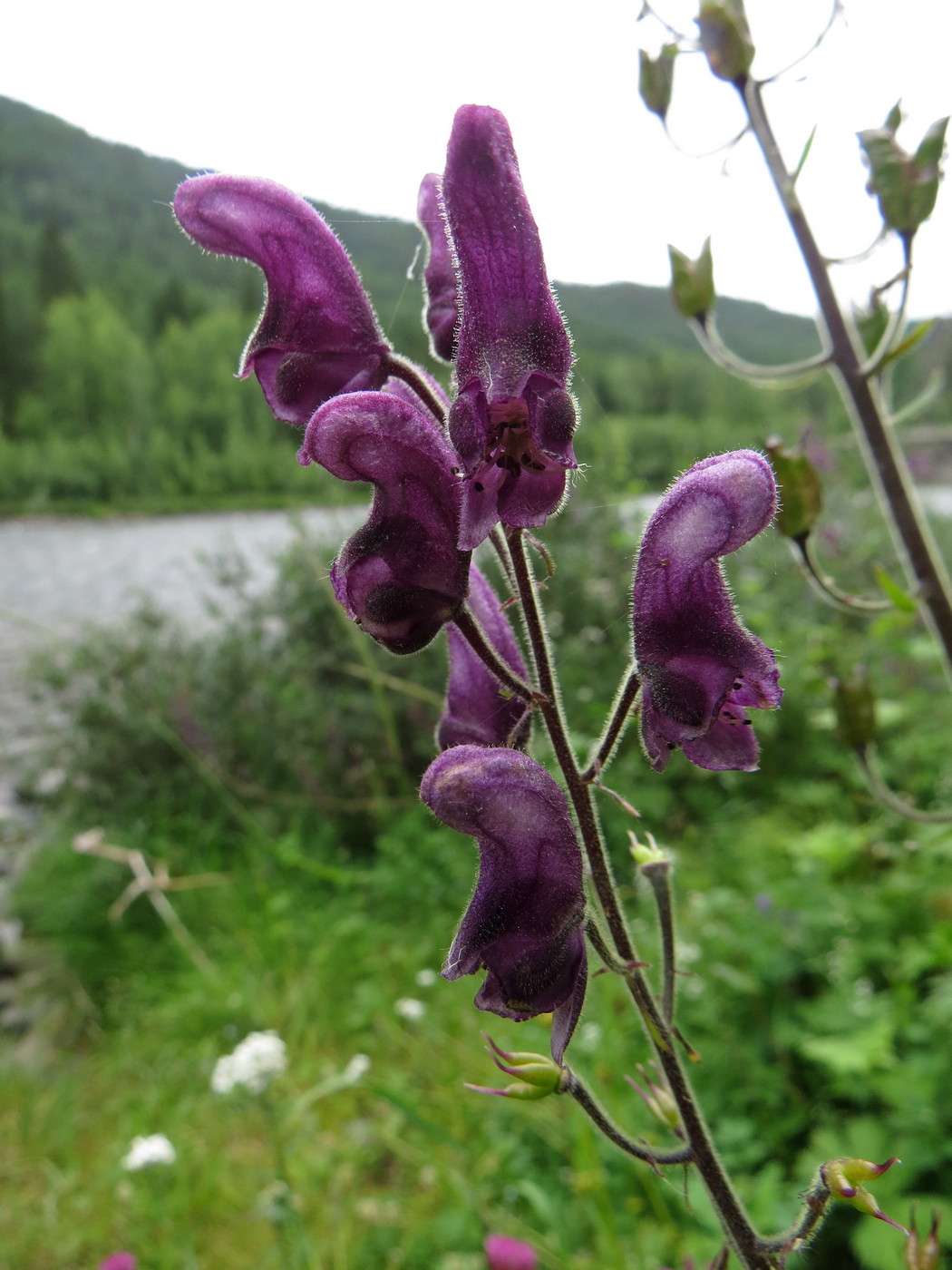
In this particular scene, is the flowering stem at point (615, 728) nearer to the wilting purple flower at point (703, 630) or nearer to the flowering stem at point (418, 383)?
the wilting purple flower at point (703, 630)

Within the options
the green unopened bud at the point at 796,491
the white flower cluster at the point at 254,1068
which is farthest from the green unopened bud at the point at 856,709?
the white flower cluster at the point at 254,1068

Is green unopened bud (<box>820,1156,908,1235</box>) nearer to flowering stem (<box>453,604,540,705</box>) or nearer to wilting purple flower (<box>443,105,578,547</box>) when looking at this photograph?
flowering stem (<box>453,604,540,705</box>)

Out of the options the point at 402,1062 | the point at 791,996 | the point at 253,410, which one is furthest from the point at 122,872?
the point at 253,410

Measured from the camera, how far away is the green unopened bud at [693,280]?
1562 mm

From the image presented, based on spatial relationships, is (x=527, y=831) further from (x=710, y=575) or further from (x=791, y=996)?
(x=791, y=996)

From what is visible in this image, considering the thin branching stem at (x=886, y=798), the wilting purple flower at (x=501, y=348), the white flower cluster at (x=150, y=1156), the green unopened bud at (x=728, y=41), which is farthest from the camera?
the white flower cluster at (x=150, y=1156)

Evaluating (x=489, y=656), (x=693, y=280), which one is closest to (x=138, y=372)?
(x=693, y=280)

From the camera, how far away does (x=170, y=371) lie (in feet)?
62.7

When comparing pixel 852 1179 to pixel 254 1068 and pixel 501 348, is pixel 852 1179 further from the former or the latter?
pixel 254 1068

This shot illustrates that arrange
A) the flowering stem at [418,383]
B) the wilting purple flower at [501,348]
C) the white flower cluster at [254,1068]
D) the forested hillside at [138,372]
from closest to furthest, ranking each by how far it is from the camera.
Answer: the wilting purple flower at [501,348] < the flowering stem at [418,383] < the white flower cluster at [254,1068] < the forested hillside at [138,372]

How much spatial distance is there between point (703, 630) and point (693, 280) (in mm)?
1083

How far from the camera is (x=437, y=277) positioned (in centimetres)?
92

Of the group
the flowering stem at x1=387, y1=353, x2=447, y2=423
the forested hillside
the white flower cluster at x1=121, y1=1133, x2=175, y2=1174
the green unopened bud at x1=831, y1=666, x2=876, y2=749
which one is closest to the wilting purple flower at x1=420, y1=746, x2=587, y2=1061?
the flowering stem at x1=387, y1=353, x2=447, y2=423

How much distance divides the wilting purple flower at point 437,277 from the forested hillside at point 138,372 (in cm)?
723
